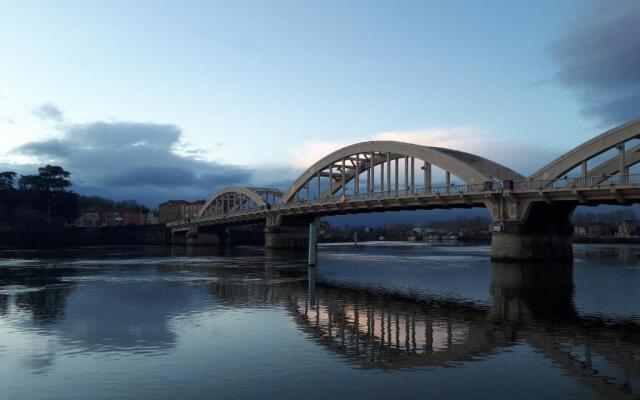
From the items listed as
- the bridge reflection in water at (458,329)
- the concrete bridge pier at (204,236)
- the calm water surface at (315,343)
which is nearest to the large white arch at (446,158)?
the bridge reflection in water at (458,329)

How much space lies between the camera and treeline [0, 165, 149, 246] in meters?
122

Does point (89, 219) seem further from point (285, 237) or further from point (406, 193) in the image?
point (406, 193)

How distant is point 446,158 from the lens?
67062 millimetres

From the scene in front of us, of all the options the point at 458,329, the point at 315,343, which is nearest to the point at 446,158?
the point at 458,329

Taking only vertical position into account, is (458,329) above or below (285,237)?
below

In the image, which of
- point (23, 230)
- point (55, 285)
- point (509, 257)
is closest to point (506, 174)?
point (509, 257)

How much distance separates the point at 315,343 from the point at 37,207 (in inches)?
5423

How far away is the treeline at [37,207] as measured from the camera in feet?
402

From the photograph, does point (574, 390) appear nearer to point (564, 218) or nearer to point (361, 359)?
point (361, 359)

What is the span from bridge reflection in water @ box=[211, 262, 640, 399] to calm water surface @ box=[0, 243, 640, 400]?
5 cm

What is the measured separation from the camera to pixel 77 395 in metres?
10.3

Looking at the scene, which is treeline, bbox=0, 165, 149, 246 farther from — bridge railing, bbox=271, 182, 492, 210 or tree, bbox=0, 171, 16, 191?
bridge railing, bbox=271, 182, 492, 210

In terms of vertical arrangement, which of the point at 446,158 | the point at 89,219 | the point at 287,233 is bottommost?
the point at 287,233

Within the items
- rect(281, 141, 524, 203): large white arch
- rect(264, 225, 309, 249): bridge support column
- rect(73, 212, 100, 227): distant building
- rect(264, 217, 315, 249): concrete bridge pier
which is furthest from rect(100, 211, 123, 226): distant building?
rect(281, 141, 524, 203): large white arch
